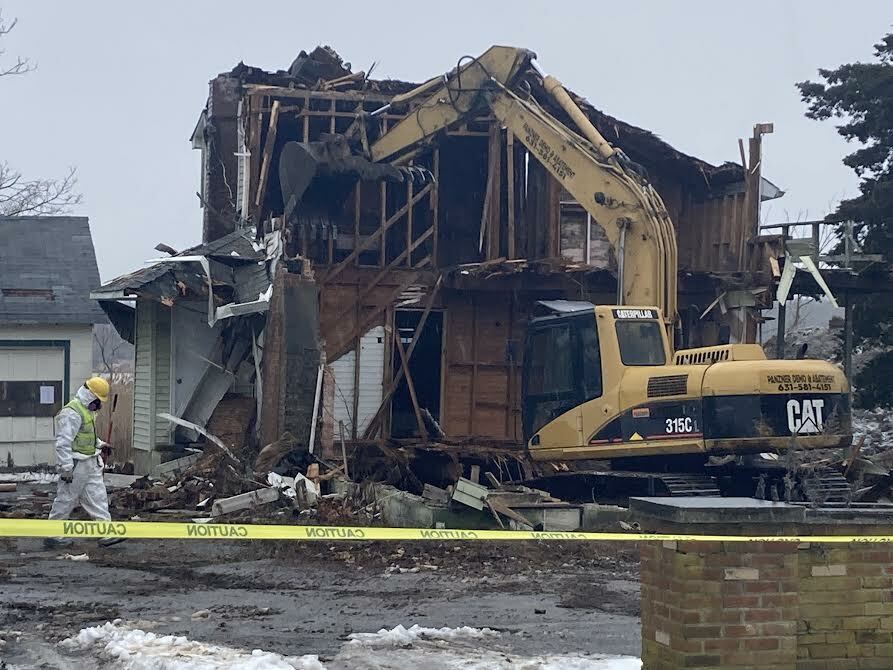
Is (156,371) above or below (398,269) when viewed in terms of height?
below

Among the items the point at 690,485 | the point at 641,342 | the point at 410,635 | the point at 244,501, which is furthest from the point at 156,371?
the point at 410,635

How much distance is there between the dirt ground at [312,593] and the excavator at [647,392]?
5.09 feet

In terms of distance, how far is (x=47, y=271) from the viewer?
88.0 feet

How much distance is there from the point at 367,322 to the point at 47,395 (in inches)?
303

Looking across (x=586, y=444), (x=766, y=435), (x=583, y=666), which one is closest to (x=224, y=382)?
(x=586, y=444)

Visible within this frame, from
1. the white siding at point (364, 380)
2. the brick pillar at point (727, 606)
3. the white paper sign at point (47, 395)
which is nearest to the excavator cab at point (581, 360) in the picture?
the white siding at point (364, 380)

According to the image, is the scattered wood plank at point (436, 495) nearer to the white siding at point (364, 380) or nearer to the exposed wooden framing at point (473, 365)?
the white siding at point (364, 380)

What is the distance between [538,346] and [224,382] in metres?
6.93

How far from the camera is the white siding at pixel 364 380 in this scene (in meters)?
21.4

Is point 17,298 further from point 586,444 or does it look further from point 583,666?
point 583,666

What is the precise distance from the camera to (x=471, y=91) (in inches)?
770

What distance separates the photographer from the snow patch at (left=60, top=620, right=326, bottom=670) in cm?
780

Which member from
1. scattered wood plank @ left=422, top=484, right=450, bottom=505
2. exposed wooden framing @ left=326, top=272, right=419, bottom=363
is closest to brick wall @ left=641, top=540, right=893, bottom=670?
scattered wood plank @ left=422, top=484, right=450, bottom=505

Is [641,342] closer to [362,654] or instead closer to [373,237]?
[373,237]
